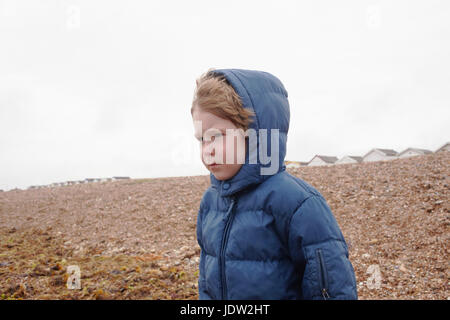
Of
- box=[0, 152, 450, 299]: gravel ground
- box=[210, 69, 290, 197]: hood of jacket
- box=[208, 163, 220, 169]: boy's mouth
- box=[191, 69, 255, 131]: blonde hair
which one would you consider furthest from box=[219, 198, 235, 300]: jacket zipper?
box=[0, 152, 450, 299]: gravel ground

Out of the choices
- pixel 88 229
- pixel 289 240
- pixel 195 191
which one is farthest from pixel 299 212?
pixel 195 191

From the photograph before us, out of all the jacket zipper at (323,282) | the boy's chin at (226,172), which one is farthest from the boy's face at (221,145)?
the jacket zipper at (323,282)

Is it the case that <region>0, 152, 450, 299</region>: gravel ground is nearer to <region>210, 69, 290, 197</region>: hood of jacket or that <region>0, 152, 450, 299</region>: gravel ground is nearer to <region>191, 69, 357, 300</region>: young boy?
<region>191, 69, 357, 300</region>: young boy

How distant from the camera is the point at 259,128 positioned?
157 centimetres

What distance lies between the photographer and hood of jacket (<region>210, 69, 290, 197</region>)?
155 cm

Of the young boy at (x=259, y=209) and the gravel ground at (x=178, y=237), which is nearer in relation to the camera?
the young boy at (x=259, y=209)

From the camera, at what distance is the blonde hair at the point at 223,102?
60.3 inches

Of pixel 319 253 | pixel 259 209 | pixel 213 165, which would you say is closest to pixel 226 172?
pixel 213 165

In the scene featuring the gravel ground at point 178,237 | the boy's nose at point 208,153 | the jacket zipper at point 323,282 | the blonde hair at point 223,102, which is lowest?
the gravel ground at point 178,237

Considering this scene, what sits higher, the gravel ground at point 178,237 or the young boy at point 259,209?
the young boy at point 259,209

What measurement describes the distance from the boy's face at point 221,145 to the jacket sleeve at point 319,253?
41cm

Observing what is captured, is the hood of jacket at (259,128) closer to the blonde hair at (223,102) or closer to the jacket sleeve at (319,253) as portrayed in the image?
the blonde hair at (223,102)

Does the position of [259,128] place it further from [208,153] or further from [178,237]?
[178,237]
